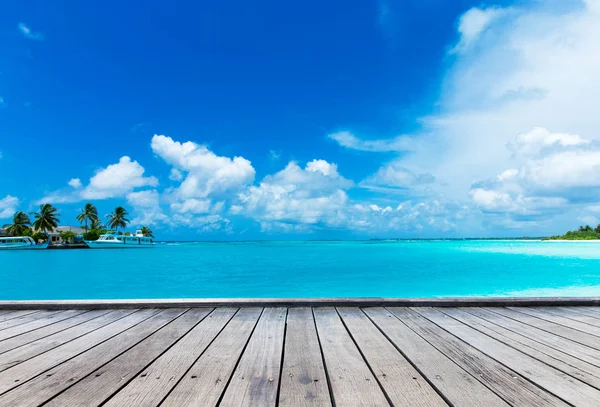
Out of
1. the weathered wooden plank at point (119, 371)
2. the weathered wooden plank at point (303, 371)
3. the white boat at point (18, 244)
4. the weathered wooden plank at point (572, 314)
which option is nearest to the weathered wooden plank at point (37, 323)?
the weathered wooden plank at point (119, 371)

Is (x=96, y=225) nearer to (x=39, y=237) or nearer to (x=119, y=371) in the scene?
(x=39, y=237)

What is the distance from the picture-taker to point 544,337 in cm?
232

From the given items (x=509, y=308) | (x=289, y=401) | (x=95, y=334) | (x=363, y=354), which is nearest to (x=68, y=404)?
(x=289, y=401)

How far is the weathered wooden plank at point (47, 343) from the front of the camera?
193 centimetres

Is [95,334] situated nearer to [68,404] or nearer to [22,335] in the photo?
[22,335]

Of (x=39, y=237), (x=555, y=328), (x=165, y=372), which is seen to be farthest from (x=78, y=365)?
(x=39, y=237)

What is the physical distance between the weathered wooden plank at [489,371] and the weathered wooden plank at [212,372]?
1126 millimetres

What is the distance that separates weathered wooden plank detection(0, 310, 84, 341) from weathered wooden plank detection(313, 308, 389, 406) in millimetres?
2005

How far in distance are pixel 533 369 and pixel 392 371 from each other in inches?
26.9

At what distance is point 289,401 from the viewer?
1.42 metres

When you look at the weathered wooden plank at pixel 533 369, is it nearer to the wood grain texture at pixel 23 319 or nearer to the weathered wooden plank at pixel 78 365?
the weathered wooden plank at pixel 78 365

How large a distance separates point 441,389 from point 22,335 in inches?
101

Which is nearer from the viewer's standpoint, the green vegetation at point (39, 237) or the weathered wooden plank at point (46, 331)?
the weathered wooden plank at point (46, 331)

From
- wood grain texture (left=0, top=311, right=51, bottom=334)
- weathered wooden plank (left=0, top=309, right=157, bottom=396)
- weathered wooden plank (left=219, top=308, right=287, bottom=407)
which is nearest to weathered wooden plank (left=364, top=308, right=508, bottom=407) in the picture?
weathered wooden plank (left=219, top=308, right=287, bottom=407)
